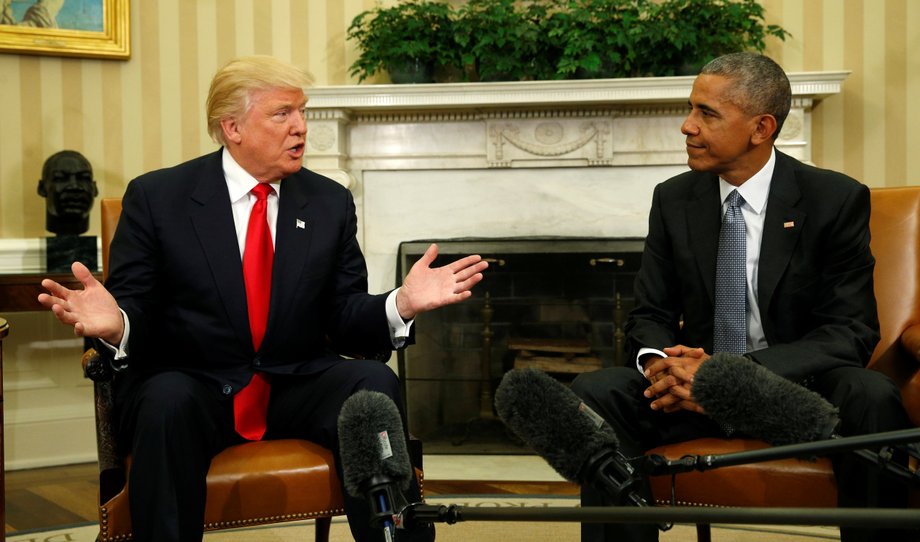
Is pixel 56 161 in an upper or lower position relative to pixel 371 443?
upper

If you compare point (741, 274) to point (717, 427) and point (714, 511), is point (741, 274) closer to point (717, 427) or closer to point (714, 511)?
point (717, 427)

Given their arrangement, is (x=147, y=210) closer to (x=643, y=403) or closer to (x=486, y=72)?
(x=643, y=403)

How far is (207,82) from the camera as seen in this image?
4.54 meters

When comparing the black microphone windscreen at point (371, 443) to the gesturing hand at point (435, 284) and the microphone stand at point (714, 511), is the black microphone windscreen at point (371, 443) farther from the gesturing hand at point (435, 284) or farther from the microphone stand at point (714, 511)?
the gesturing hand at point (435, 284)

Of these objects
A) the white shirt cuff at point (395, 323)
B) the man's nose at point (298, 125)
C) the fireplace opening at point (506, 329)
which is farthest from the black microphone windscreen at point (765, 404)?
the fireplace opening at point (506, 329)

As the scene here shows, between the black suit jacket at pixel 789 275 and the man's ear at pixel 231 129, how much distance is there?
3.72 ft

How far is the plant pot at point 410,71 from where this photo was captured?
14.0 feet

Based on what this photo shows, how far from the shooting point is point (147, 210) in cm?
232

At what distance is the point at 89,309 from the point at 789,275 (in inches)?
64.4

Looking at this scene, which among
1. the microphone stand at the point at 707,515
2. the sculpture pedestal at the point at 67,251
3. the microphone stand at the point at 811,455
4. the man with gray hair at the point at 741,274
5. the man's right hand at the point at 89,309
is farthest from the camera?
the sculpture pedestal at the point at 67,251

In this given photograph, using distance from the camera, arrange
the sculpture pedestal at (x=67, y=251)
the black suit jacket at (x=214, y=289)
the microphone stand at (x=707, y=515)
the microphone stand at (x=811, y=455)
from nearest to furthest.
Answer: the microphone stand at (x=707, y=515) → the microphone stand at (x=811, y=455) → the black suit jacket at (x=214, y=289) → the sculpture pedestal at (x=67, y=251)

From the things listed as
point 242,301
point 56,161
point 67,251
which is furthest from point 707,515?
point 56,161

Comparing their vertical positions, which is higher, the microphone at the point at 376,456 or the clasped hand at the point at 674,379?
the microphone at the point at 376,456

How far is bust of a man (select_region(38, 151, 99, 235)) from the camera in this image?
394 centimetres
